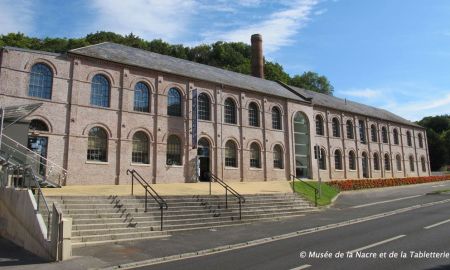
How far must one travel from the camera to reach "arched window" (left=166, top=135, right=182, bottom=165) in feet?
88.7

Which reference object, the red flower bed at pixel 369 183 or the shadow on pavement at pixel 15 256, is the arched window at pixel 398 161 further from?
the shadow on pavement at pixel 15 256

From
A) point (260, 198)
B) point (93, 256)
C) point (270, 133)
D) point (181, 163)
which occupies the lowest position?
point (93, 256)

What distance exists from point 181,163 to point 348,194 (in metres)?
13.2

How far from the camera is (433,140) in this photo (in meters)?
70.9

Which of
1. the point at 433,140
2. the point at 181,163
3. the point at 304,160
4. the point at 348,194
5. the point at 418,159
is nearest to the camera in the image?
the point at 181,163

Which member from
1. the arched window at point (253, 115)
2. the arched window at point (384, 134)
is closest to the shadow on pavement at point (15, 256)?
the arched window at point (253, 115)

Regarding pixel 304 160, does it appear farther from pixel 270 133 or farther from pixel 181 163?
pixel 181 163

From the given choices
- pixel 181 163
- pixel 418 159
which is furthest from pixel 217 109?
pixel 418 159

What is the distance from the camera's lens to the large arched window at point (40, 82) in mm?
22328

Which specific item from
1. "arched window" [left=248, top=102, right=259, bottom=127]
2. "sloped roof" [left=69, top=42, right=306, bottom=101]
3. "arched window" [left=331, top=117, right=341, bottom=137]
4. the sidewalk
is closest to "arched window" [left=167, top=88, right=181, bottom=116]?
"sloped roof" [left=69, top=42, right=306, bottom=101]

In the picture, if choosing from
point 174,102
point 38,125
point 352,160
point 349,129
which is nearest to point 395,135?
point 349,129

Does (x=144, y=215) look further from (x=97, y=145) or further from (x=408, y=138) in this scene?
(x=408, y=138)

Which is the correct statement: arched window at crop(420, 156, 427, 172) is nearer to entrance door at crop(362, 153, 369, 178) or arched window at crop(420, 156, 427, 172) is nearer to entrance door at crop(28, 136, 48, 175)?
entrance door at crop(362, 153, 369, 178)

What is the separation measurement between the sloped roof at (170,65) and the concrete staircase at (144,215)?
12297 mm
